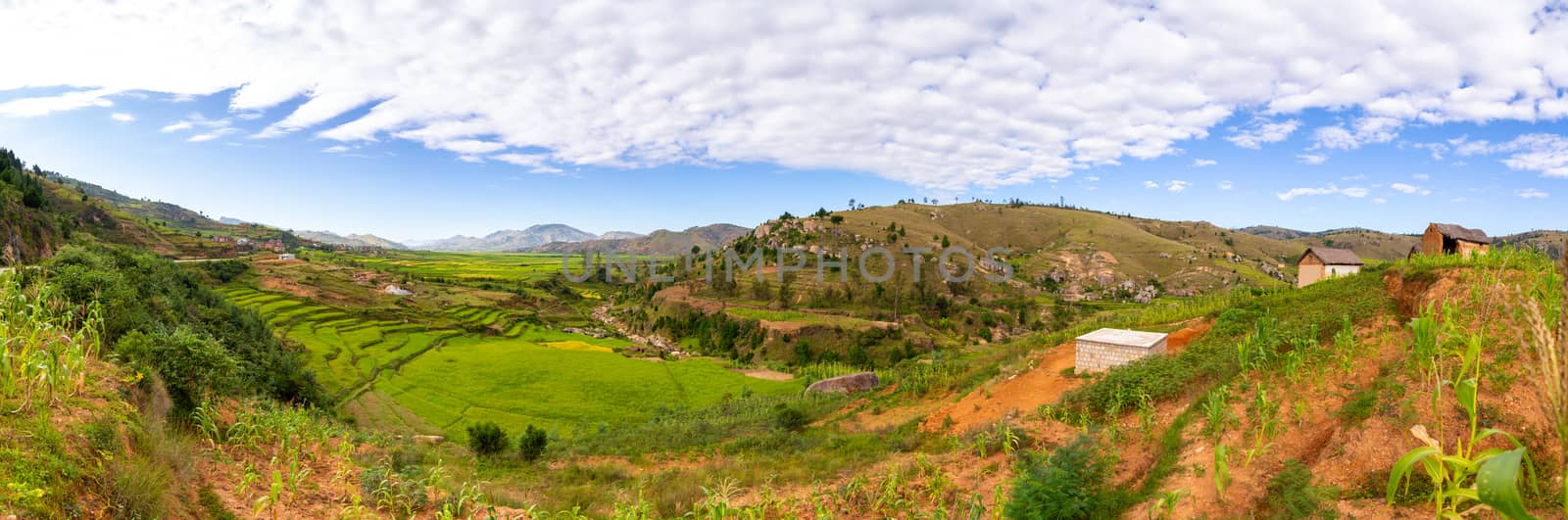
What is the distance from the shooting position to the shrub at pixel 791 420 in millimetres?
23264

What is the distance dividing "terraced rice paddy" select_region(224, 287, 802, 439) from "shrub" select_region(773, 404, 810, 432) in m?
14.8

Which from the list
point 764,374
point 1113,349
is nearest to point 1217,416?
point 1113,349

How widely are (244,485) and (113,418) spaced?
5.12 feet

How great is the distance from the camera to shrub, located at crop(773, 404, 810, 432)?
23264mm

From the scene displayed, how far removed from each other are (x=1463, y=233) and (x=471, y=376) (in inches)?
2309

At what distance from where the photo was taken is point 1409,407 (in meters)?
7.95

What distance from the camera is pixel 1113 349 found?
17.4 metres

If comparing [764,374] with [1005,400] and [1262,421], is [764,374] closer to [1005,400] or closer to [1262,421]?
[1005,400]

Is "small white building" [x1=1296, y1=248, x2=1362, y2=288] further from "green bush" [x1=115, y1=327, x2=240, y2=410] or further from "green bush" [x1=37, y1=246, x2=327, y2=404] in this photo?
"green bush" [x1=37, y1=246, x2=327, y2=404]

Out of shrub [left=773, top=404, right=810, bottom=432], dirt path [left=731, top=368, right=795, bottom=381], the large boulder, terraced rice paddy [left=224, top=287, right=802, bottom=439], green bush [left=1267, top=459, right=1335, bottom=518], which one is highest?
green bush [left=1267, top=459, right=1335, bottom=518]

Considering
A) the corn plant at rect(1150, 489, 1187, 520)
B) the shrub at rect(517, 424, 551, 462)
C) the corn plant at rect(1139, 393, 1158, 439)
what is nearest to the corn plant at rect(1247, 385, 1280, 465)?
the corn plant at rect(1150, 489, 1187, 520)

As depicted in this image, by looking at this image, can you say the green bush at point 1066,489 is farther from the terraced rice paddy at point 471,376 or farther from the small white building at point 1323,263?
the terraced rice paddy at point 471,376

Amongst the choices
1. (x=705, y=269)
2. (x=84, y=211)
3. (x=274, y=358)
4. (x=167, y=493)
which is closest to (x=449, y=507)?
(x=167, y=493)

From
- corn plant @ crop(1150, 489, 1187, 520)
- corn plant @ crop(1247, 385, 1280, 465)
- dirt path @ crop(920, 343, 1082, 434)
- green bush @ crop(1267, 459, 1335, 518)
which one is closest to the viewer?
green bush @ crop(1267, 459, 1335, 518)
